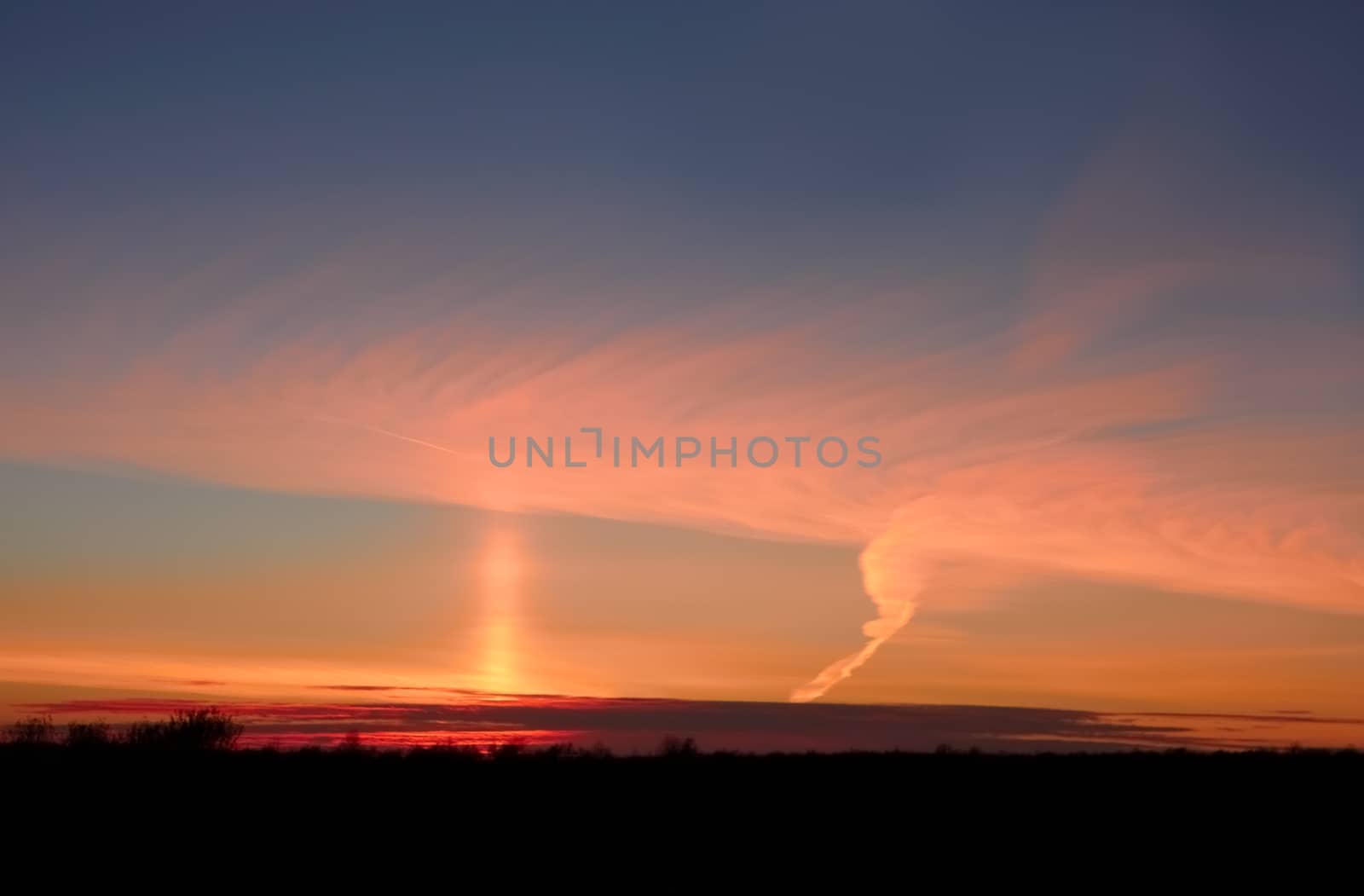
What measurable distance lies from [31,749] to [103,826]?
16730 mm

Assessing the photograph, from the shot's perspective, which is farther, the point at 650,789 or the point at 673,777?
the point at 673,777

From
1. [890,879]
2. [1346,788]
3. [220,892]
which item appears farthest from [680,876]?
[1346,788]

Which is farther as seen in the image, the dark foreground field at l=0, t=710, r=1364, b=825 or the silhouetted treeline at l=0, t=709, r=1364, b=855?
the dark foreground field at l=0, t=710, r=1364, b=825

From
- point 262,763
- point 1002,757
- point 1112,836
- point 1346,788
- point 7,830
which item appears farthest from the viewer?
point 1002,757

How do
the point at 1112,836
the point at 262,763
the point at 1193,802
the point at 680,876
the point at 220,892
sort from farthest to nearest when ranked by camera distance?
the point at 262,763, the point at 1193,802, the point at 1112,836, the point at 680,876, the point at 220,892

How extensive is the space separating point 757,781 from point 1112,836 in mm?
10514

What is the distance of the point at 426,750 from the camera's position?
125 feet

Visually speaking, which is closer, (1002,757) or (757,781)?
(757,781)

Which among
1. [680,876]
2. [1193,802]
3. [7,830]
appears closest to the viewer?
[680,876]

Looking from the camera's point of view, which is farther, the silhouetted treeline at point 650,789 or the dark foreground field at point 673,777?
the dark foreground field at point 673,777

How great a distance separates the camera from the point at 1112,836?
24203 mm

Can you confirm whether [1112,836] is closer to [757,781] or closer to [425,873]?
[757,781]

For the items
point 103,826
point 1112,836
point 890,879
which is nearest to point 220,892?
point 103,826

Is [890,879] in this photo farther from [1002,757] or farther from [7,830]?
[1002,757]
